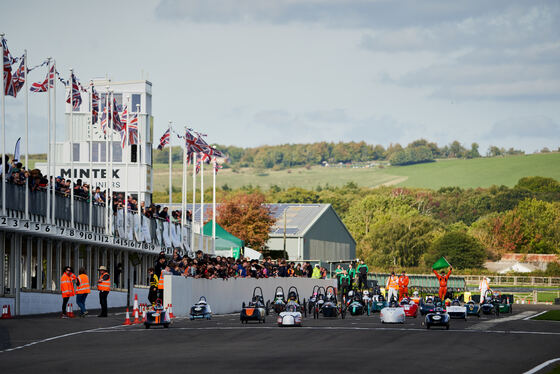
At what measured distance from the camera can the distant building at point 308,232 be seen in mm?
107312

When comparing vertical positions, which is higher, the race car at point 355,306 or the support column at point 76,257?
the support column at point 76,257

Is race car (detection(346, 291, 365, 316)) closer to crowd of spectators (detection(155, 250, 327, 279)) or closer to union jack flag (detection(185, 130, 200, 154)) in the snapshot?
crowd of spectators (detection(155, 250, 327, 279))

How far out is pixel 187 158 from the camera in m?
60.2

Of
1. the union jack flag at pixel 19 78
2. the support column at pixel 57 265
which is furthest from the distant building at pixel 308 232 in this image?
the union jack flag at pixel 19 78

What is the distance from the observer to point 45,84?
138 feet

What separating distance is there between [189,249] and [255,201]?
44.2 metres

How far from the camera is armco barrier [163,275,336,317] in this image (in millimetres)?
37469

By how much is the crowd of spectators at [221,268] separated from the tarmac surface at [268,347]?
14.8ft

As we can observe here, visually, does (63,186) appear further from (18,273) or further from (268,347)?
(268,347)

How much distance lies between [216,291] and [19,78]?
12404mm

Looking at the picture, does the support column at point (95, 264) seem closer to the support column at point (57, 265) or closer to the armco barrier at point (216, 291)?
the support column at point (57, 265)

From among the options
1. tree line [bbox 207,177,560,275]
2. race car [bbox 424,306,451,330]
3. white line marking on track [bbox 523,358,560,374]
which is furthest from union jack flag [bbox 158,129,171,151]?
tree line [bbox 207,177,560,275]

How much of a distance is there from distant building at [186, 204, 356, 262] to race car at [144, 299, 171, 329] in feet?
237

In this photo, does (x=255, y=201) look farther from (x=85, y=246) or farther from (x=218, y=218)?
A: (x=85, y=246)
